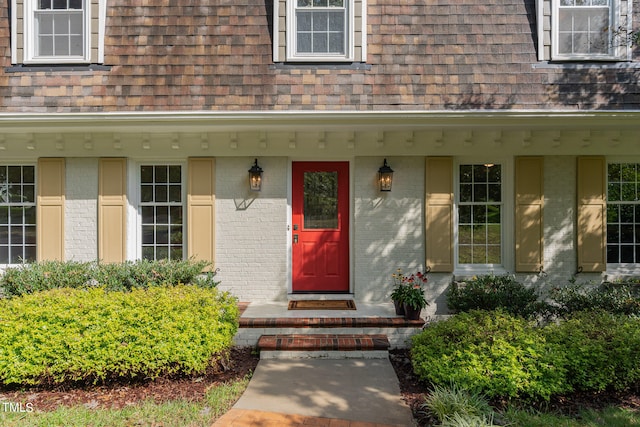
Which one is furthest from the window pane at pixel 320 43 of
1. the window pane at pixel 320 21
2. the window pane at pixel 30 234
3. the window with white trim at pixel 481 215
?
the window pane at pixel 30 234

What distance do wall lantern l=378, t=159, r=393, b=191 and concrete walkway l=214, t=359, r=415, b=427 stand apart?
104 inches

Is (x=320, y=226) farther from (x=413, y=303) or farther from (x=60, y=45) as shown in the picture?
(x=60, y=45)

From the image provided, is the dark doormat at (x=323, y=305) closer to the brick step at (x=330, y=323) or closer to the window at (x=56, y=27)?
the brick step at (x=330, y=323)

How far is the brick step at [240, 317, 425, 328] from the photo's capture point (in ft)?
17.0

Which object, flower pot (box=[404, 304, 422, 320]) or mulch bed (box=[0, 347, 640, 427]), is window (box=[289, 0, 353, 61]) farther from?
mulch bed (box=[0, 347, 640, 427])

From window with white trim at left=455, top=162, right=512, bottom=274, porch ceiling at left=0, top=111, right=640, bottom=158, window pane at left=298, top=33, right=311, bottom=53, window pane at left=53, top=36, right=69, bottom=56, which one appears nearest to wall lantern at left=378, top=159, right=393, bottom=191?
porch ceiling at left=0, top=111, right=640, bottom=158

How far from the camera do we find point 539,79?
5996mm

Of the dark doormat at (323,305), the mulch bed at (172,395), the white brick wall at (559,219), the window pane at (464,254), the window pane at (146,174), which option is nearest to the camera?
the mulch bed at (172,395)

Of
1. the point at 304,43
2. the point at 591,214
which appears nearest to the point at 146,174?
the point at 304,43

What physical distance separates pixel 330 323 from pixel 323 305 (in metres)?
0.84

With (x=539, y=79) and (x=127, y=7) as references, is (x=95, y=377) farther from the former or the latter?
(x=539, y=79)

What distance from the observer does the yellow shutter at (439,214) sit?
6.20 metres

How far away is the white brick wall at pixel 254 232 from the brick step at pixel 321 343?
145cm

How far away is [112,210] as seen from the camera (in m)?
6.27
